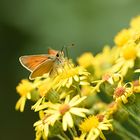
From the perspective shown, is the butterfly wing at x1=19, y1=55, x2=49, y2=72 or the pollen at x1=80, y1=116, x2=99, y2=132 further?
the butterfly wing at x1=19, y1=55, x2=49, y2=72

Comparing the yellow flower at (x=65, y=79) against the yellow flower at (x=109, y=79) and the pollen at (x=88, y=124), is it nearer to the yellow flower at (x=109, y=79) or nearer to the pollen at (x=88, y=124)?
the yellow flower at (x=109, y=79)

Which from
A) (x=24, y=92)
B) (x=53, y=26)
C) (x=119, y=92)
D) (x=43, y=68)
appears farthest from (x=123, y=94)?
(x=53, y=26)

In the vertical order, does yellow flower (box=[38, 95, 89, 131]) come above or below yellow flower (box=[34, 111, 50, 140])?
above

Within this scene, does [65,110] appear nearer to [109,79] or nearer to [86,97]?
[86,97]

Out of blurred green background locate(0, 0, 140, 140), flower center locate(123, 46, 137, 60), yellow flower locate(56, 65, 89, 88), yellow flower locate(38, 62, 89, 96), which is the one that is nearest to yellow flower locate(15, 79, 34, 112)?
yellow flower locate(38, 62, 89, 96)

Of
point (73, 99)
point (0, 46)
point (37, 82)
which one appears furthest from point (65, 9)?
point (73, 99)

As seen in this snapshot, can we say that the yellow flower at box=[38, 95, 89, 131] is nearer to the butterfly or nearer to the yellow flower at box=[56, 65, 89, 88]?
the yellow flower at box=[56, 65, 89, 88]
